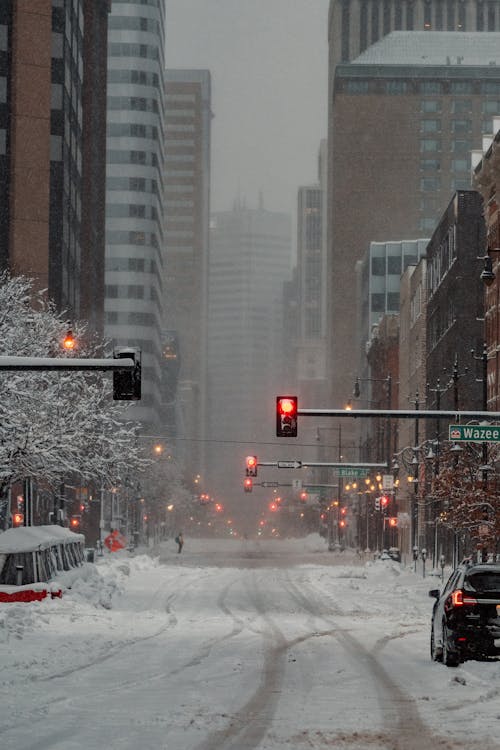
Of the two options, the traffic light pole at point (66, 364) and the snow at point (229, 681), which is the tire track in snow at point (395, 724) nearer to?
the snow at point (229, 681)

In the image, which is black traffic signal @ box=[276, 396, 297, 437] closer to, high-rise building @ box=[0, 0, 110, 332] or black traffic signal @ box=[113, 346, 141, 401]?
black traffic signal @ box=[113, 346, 141, 401]

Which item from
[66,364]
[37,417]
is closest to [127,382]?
[66,364]

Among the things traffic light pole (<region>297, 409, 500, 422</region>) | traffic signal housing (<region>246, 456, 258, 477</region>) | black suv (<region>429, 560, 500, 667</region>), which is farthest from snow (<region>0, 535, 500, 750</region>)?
traffic signal housing (<region>246, 456, 258, 477</region>)

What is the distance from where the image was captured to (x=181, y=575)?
6712 centimetres

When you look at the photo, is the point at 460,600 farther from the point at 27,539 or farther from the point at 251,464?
the point at 251,464

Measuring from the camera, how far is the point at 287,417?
33.9 metres

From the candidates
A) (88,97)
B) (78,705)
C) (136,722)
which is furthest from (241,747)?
(88,97)

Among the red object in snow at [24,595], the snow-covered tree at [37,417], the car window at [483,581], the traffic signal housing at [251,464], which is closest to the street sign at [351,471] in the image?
the traffic signal housing at [251,464]

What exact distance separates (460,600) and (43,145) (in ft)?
285

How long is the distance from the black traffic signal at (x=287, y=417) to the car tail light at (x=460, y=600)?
1011 centimetres

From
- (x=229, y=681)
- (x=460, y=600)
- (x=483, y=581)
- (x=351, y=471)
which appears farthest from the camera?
(x=351, y=471)

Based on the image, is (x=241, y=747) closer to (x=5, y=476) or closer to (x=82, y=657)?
(x=82, y=657)

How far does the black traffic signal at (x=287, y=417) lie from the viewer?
3369 cm

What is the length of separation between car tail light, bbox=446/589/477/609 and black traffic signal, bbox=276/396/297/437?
10110 millimetres
